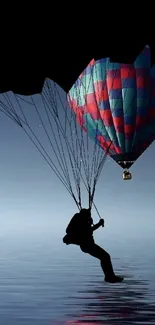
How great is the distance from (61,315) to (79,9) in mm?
23408

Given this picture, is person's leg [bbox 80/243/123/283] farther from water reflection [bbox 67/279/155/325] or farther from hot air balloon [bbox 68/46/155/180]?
hot air balloon [bbox 68/46/155/180]

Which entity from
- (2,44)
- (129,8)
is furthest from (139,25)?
(2,44)

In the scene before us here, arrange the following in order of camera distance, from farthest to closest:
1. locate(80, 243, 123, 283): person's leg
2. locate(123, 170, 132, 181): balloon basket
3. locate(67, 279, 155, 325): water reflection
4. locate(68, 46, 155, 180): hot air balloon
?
locate(123, 170, 132, 181): balloon basket
locate(68, 46, 155, 180): hot air balloon
locate(67, 279, 155, 325): water reflection
locate(80, 243, 123, 283): person's leg

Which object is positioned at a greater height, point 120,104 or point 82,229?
point 120,104

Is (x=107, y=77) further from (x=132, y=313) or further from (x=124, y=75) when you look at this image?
(x=132, y=313)

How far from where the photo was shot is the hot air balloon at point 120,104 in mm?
35656

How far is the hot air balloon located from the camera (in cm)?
3566

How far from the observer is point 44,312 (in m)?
36.7

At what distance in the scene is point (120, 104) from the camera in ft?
121

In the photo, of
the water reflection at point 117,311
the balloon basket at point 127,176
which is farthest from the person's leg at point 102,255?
the balloon basket at point 127,176

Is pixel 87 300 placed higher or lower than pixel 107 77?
lower

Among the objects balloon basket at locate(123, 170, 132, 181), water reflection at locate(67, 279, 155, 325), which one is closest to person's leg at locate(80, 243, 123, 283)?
water reflection at locate(67, 279, 155, 325)

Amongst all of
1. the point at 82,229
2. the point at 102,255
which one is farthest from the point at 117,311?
the point at 82,229

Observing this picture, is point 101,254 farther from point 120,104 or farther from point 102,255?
point 120,104
